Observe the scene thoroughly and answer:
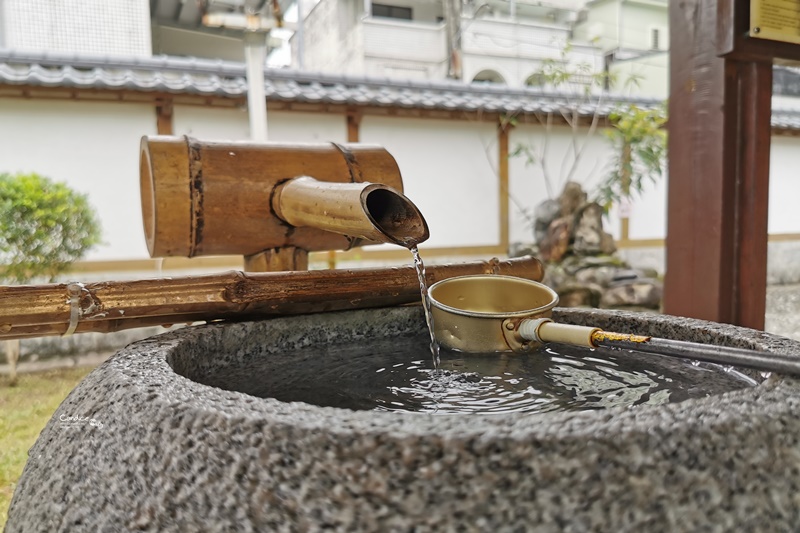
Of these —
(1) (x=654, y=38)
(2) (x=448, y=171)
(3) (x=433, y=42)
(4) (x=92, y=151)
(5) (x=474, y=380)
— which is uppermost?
(1) (x=654, y=38)

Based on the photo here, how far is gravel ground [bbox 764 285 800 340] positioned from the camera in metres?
7.64

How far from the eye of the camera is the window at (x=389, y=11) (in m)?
20.0

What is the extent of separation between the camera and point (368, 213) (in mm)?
1235

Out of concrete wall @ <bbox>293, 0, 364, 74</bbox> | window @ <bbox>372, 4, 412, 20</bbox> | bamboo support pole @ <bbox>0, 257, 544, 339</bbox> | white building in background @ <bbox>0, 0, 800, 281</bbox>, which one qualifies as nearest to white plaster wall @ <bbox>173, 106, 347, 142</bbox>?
white building in background @ <bbox>0, 0, 800, 281</bbox>

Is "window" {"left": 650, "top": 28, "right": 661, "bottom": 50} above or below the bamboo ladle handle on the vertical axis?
above

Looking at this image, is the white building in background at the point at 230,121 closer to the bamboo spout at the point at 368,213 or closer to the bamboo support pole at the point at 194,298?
the bamboo support pole at the point at 194,298

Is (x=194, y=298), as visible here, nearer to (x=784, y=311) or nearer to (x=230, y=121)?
(x=230, y=121)

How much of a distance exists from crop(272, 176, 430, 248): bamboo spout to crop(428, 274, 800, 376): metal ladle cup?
281 millimetres

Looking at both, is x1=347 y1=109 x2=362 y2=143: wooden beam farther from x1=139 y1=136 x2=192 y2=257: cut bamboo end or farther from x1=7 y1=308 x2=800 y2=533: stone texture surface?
x1=7 y1=308 x2=800 y2=533: stone texture surface

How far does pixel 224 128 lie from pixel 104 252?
2.10m

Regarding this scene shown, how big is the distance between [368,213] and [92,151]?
712 cm

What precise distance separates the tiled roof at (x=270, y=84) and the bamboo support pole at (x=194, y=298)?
20.0 feet

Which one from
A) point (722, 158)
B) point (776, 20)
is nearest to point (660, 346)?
point (722, 158)

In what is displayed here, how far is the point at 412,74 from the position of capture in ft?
58.3
